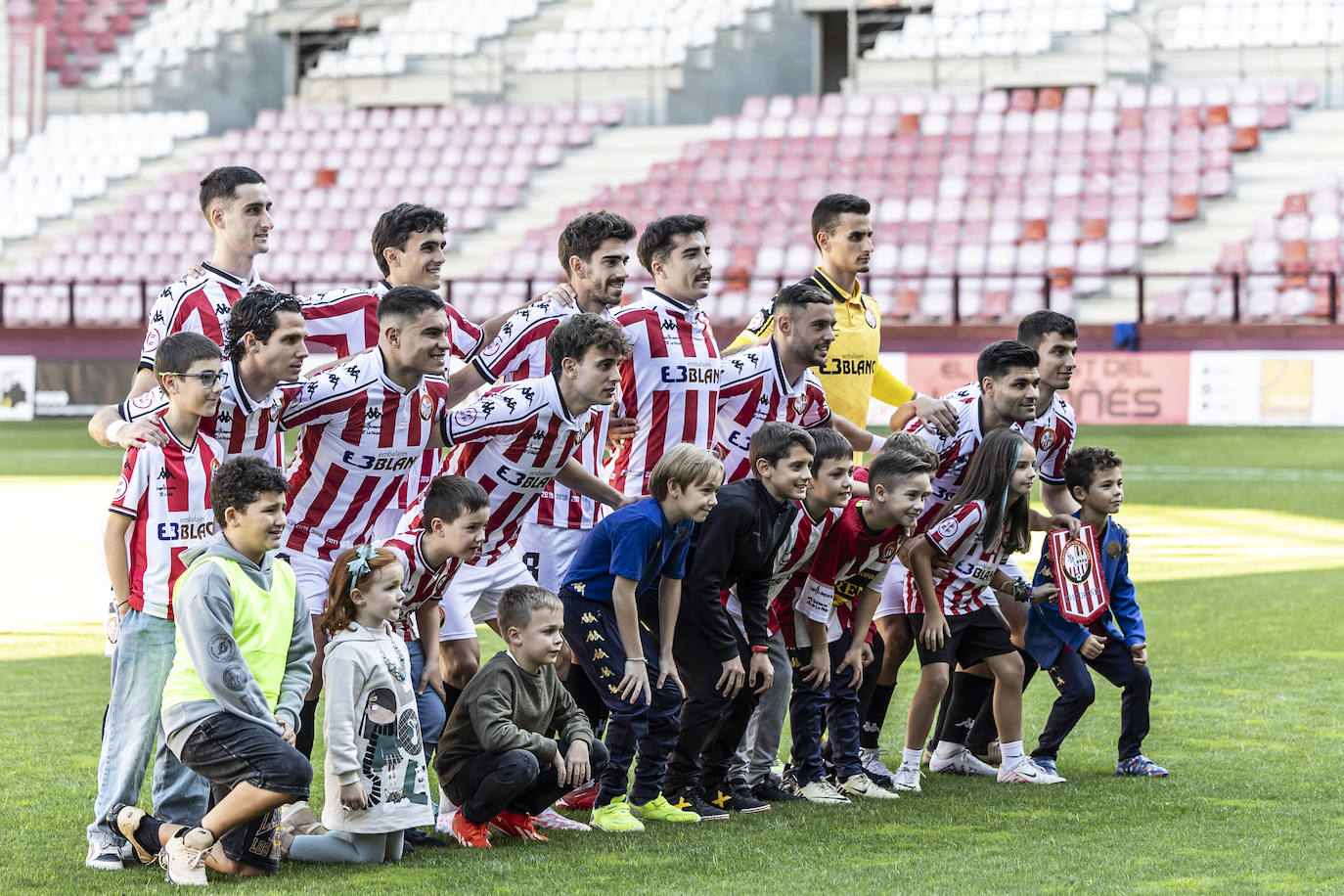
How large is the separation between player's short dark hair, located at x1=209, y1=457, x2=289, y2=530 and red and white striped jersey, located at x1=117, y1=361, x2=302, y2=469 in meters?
0.40

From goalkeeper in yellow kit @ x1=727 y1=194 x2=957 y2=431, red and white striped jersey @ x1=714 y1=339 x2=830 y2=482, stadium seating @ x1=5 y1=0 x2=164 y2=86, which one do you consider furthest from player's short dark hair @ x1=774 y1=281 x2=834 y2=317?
stadium seating @ x1=5 y1=0 x2=164 y2=86

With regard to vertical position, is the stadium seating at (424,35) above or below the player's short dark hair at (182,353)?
above

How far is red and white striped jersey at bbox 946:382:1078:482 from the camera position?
22.3 feet

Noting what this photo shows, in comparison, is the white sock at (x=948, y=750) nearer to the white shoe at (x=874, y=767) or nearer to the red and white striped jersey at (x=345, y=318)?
the white shoe at (x=874, y=767)

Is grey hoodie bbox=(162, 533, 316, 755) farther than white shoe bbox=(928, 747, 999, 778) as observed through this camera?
No

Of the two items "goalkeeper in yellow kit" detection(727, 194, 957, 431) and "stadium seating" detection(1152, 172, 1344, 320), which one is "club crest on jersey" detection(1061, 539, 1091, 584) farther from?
"stadium seating" detection(1152, 172, 1344, 320)

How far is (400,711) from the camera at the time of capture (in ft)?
17.5

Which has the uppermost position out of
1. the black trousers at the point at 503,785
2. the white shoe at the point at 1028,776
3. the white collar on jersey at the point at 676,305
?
the white collar on jersey at the point at 676,305

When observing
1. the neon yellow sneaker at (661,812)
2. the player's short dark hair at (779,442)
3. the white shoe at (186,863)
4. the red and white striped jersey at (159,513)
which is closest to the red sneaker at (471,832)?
the neon yellow sneaker at (661,812)

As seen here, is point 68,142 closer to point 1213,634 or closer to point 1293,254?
point 1293,254

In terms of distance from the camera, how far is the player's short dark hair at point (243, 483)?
497cm

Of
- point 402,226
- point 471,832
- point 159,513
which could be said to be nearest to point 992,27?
point 402,226

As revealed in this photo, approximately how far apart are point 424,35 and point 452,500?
3272cm

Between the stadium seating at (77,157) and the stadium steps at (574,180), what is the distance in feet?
28.9
